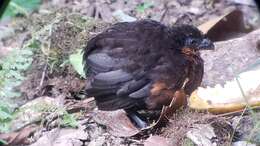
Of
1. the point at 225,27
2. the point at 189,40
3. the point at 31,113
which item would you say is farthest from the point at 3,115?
the point at 225,27

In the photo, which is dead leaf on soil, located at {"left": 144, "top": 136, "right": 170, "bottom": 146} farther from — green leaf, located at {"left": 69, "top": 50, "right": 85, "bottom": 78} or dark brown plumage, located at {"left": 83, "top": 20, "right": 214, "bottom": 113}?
green leaf, located at {"left": 69, "top": 50, "right": 85, "bottom": 78}

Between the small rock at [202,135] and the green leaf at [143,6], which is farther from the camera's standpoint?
the green leaf at [143,6]

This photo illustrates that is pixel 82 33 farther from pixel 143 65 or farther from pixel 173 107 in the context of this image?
pixel 173 107

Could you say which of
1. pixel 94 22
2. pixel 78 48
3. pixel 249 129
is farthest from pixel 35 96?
pixel 249 129

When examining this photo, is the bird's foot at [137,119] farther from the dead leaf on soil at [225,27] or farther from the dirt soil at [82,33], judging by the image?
the dead leaf on soil at [225,27]

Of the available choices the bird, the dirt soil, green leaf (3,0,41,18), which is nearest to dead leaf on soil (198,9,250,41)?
the dirt soil

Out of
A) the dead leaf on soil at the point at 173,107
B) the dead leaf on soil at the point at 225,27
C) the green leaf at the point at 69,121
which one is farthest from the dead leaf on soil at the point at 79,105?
the dead leaf on soil at the point at 225,27
